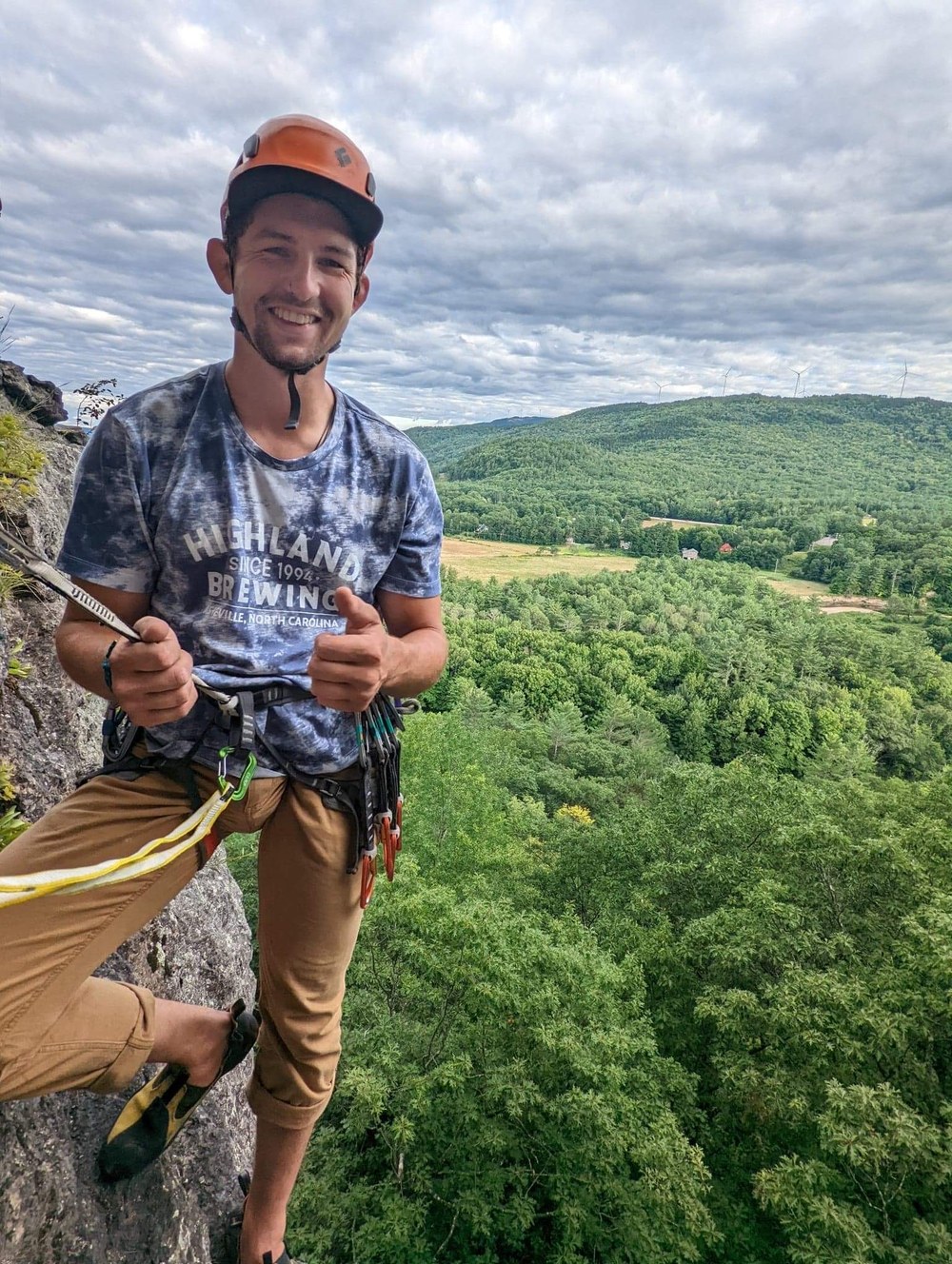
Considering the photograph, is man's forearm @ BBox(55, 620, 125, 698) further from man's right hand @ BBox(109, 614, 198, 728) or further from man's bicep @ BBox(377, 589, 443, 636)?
man's bicep @ BBox(377, 589, 443, 636)

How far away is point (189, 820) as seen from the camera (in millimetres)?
2121

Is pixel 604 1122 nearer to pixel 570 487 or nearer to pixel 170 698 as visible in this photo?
pixel 170 698

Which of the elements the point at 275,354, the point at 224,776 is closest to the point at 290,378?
the point at 275,354

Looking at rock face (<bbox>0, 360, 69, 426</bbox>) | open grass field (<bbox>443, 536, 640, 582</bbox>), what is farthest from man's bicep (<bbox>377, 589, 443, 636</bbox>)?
open grass field (<bbox>443, 536, 640, 582</bbox>)

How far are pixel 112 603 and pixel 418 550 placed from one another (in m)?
1.04

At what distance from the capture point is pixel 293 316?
2.16m

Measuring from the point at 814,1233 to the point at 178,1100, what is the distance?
10.5m

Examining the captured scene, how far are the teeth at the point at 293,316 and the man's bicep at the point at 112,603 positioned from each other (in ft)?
3.23

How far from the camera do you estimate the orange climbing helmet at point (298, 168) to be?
205 centimetres

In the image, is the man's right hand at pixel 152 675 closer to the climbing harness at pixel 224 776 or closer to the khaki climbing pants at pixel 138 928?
the climbing harness at pixel 224 776

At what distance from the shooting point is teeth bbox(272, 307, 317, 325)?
2.15 metres

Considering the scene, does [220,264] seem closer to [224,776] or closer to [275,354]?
[275,354]

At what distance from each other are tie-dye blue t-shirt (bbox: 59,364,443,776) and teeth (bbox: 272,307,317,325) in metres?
0.30

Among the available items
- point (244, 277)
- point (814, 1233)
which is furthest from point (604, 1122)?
point (244, 277)
